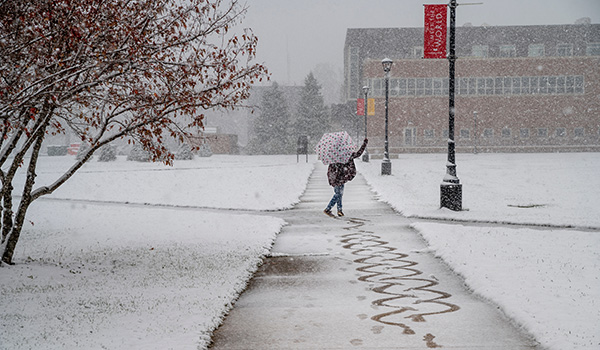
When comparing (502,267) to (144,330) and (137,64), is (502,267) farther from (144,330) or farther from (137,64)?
(137,64)

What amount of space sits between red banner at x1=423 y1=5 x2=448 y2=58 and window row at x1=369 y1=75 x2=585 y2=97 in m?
48.3

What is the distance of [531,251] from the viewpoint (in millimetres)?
8789

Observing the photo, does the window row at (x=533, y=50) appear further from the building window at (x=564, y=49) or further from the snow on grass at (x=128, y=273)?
the snow on grass at (x=128, y=273)

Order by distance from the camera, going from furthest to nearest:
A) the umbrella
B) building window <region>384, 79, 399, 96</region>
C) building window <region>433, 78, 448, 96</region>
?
building window <region>384, 79, 399, 96</region> < building window <region>433, 78, 448, 96</region> < the umbrella

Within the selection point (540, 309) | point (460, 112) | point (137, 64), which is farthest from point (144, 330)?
point (460, 112)

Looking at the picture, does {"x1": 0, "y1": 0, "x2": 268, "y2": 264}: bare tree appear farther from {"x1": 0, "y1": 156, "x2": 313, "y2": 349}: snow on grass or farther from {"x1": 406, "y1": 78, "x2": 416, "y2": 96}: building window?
{"x1": 406, "y1": 78, "x2": 416, "y2": 96}: building window

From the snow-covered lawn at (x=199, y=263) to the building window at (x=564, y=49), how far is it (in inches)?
2141

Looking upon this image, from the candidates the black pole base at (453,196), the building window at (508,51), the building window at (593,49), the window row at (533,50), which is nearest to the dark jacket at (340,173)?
the black pole base at (453,196)

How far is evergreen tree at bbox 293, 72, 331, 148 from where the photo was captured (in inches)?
2766

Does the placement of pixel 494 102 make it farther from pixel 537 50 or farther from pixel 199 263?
pixel 199 263

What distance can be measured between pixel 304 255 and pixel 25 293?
161 inches

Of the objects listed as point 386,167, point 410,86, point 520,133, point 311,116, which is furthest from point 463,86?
point 386,167

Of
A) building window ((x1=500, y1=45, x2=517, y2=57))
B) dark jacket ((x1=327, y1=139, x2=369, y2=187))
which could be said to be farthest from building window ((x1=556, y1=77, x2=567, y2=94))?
dark jacket ((x1=327, y1=139, x2=369, y2=187))

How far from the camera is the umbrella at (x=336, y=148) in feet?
40.5
